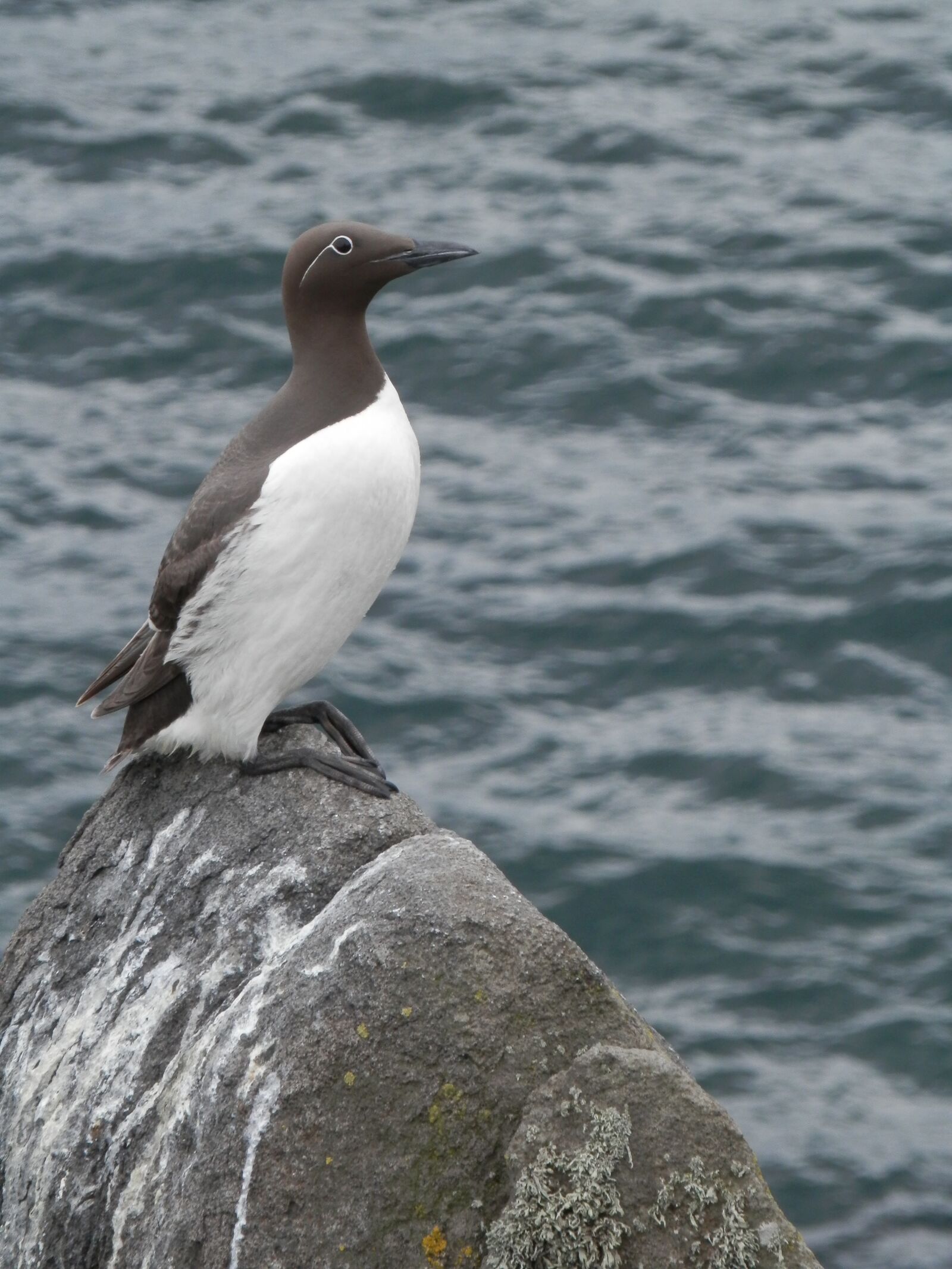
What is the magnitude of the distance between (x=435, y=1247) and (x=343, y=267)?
280 centimetres

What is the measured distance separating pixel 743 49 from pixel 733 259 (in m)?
3.72

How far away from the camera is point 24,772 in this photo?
1153 centimetres

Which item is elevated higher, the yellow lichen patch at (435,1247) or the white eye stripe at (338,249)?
the white eye stripe at (338,249)

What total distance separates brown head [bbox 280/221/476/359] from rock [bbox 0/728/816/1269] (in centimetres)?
147

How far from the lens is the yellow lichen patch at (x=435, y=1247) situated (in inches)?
167

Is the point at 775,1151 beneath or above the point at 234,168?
beneath

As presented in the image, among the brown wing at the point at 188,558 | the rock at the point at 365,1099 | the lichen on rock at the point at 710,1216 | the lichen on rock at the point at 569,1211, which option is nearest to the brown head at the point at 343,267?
the brown wing at the point at 188,558

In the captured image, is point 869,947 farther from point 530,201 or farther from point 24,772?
point 530,201

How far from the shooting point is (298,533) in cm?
539

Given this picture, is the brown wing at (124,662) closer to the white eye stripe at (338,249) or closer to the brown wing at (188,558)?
the brown wing at (188,558)

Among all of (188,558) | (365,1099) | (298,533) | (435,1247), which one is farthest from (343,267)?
(435,1247)

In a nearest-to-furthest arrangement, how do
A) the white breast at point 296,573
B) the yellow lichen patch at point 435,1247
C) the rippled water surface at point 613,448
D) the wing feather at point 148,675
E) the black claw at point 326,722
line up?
the yellow lichen patch at point 435,1247 < the white breast at point 296,573 < the wing feather at point 148,675 < the black claw at point 326,722 < the rippled water surface at point 613,448

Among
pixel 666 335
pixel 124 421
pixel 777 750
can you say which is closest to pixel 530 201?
pixel 666 335

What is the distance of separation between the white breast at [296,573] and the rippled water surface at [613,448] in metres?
4.82
